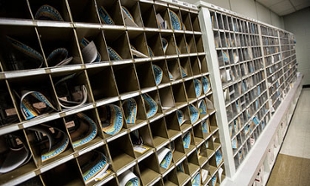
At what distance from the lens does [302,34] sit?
571cm

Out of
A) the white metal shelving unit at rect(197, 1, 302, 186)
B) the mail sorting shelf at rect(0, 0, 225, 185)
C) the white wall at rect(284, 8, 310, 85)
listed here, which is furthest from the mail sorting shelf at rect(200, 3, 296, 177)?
the white wall at rect(284, 8, 310, 85)

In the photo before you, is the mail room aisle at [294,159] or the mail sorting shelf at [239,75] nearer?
the mail sorting shelf at [239,75]

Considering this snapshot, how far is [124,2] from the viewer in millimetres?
920

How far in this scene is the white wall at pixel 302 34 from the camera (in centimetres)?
558

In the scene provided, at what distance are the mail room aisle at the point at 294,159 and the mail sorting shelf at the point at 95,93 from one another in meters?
1.52

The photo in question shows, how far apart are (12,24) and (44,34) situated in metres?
0.16

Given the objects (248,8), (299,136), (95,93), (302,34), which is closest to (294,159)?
(299,136)

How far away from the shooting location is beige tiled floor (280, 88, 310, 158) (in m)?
2.50

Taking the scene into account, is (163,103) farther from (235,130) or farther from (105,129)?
(235,130)

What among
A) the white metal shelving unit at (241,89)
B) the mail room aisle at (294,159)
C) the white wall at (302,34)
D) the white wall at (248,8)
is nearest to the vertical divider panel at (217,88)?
the white metal shelving unit at (241,89)

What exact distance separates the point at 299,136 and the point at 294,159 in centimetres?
88

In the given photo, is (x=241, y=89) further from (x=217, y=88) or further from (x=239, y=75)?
(x=217, y=88)

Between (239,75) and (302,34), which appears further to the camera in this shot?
(302,34)

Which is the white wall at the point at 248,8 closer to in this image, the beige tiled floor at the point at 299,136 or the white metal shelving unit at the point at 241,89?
the white metal shelving unit at the point at 241,89
